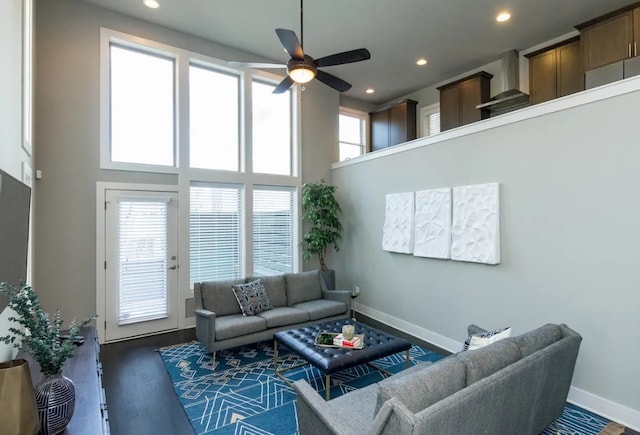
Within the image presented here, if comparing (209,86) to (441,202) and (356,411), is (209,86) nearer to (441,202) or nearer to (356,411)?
(441,202)

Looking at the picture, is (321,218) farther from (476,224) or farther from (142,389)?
(142,389)

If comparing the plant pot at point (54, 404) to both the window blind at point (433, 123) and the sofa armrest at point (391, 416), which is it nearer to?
the sofa armrest at point (391, 416)

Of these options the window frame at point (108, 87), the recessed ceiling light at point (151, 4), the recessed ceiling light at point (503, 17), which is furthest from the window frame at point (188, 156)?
the recessed ceiling light at point (503, 17)

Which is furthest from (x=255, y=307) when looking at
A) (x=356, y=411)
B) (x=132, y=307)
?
(x=356, y=411)

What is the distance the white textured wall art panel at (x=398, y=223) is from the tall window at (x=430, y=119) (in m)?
2.69

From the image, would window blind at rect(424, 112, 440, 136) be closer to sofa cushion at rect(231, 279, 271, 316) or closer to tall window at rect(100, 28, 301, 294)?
tall window at rect(100, 28, 301, 294)

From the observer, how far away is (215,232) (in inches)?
211

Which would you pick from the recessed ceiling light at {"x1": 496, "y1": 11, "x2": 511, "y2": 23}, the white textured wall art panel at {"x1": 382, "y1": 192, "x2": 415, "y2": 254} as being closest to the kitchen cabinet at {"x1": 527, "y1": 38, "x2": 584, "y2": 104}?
the recessed ceiling light at {"x1": 496, "y1": 11, "x2": 511, "y2": 23}

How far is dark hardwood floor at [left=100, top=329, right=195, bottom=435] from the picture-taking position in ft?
8.71

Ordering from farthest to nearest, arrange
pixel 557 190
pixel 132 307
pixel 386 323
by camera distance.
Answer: pixel 386 323 < pixel 132 307 < pixel 557 190

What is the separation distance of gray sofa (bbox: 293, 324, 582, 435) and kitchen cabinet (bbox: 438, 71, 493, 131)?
4.33 metres

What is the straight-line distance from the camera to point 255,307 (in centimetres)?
425

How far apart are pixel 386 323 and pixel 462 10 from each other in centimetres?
464

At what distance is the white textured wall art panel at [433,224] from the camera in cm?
421
